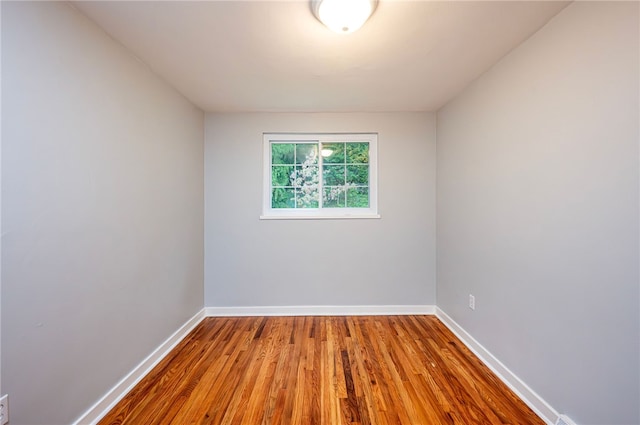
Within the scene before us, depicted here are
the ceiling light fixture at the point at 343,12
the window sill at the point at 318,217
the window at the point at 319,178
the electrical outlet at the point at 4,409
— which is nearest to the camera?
the electrical outlet at the point at 4,409

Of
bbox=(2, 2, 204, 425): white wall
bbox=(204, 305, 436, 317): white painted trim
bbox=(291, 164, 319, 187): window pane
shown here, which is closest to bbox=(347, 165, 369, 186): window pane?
bbox=(291, 164, 319, 187): window pane

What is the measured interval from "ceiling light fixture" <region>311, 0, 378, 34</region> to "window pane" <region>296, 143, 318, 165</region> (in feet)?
5.06

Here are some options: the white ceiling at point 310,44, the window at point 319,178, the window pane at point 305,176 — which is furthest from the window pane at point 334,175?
the white ceiling at point 310,44

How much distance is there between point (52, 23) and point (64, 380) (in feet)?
5.77

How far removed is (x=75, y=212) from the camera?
1.30 m

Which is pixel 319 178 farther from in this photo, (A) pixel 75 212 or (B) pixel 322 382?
(A) pixel 75 212

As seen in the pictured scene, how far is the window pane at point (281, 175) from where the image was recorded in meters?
2.88

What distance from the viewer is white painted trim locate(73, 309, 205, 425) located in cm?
139

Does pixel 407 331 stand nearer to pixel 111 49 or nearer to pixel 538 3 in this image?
pixel 538 3

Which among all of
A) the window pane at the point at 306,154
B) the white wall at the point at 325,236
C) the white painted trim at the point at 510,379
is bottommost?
the white painted trim at the point at 510,379

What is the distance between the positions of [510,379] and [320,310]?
5.55ft

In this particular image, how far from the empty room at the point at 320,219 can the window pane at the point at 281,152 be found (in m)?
0.11

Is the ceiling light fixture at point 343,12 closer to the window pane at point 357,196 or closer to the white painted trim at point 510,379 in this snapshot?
the window pane at point 357,196

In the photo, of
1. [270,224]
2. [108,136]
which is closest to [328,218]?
[270,224]
